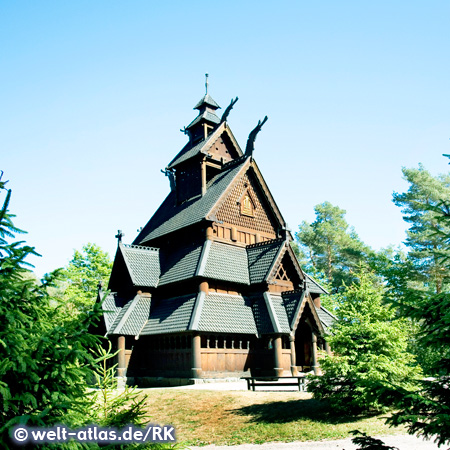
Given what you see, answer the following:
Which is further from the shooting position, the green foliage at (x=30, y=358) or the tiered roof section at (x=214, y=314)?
the tiered roof section at (x=214, y=314)

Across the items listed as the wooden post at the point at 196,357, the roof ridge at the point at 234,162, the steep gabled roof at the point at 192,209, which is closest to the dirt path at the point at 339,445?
the wooden post at the point at 196,357

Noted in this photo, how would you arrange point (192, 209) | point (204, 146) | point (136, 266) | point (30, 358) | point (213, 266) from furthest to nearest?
1. point (204, 146)
2. point (192, 209)
3. point (136, 266)
4. point (213, 266)
5. point (30, 358)

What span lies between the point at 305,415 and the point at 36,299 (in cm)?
1122

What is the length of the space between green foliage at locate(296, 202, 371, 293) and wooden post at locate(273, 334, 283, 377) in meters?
38.6

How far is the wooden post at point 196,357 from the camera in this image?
2148 centimetres

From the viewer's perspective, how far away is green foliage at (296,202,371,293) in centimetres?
6041

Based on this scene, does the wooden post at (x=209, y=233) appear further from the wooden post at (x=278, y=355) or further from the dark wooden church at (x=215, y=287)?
the wooden post at (x=278, y=355)

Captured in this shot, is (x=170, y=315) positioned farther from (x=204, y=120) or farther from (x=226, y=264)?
(x=204, y=120)

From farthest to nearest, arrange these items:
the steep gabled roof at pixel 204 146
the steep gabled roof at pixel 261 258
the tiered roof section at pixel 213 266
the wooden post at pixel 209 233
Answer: the steep gabled roof at pixel 204 146 < the wooden post at pixel 209 233 < the steep gabled roof at pixel 261 258 < the tiered roof section at pixel 213 266

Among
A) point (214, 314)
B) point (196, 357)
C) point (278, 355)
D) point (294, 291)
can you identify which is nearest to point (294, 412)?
point (196, 357)

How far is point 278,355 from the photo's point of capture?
22.7 m

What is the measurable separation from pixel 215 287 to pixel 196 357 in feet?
14.4

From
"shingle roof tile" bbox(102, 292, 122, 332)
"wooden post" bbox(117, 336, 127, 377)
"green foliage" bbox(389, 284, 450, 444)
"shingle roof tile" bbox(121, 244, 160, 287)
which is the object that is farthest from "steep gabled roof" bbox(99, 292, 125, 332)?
"green foliage" bbox(389, 284, 450, 444)

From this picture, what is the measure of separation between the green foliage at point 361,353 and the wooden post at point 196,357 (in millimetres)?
8456
